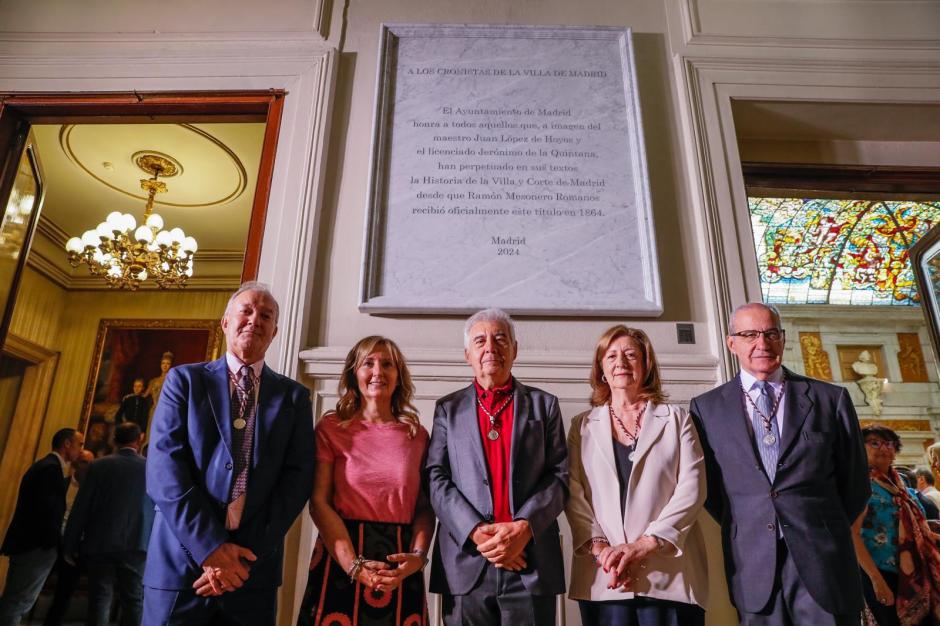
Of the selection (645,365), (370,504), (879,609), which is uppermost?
(645,365)

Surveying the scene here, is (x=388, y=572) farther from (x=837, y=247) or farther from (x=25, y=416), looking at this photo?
(x=837, y=247)

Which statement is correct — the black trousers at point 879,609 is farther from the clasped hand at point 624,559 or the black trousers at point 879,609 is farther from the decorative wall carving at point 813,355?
the decorative wall carving at point 813,355

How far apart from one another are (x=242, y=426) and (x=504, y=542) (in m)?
0.89

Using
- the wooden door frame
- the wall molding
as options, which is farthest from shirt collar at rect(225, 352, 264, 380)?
the wooden door frame

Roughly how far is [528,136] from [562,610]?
7.86 feet

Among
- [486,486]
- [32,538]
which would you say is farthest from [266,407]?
[32,538]

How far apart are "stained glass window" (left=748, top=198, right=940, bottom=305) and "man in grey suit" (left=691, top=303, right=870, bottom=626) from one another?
5544mm

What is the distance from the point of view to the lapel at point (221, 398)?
1.88 metres

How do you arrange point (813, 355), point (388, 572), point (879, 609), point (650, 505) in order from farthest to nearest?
point (813, 355) < point (879, 609) < point (650, 505) < point (388, 572)

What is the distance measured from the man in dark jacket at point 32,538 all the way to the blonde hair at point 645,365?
3715 millimetres

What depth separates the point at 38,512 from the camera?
391cm

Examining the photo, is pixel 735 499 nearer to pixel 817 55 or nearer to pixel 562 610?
pixel 562 610

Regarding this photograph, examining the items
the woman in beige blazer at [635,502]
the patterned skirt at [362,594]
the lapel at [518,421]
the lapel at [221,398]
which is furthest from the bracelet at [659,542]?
the lapel at [221,398]

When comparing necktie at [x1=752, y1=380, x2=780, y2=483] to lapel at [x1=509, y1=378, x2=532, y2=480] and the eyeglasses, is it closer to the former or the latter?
the eyeglasses
